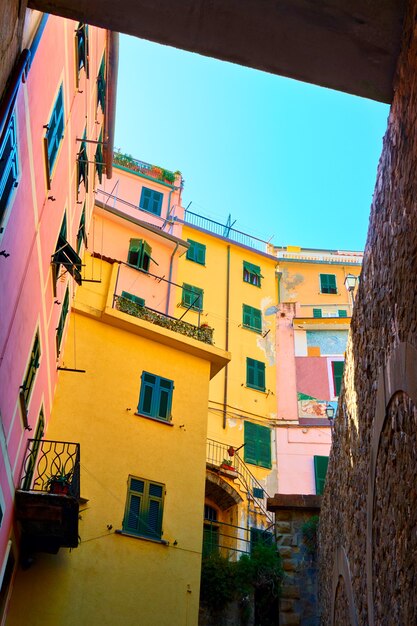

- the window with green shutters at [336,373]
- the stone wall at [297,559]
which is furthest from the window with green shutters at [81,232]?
the window with green shutters at [336,373]

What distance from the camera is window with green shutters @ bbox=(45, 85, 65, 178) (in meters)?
9.59

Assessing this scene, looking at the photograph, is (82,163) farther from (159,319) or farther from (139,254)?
(139,254)

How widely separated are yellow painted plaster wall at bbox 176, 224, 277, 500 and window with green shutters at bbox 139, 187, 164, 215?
3391 millimetres

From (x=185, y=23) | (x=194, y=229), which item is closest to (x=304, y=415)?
(x=194, y=229)

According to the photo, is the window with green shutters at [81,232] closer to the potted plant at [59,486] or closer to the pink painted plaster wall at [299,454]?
the potted plant at [59,486]

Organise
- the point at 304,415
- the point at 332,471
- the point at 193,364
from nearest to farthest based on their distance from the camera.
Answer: the point at 332,471 → the point at 193,364 → the point at 304,415

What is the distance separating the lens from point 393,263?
15.8 feet

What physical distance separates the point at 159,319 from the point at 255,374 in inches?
382

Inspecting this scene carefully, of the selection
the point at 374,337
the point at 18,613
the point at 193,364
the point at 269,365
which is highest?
the point at 269,365

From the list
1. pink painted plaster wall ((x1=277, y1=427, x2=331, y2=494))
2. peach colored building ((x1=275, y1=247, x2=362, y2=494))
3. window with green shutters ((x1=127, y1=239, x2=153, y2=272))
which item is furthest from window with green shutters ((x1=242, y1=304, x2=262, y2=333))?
window with green shutters ((x1=127, y1=239, x2=153, y2=272))

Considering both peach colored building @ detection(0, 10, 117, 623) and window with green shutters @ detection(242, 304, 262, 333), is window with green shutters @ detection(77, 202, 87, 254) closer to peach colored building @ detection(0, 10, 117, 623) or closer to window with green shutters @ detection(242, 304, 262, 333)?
peach colored building @ detection(0, 10, 117, 623)

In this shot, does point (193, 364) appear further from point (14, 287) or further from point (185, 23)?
point (185, 23)

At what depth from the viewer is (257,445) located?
23.9 meters

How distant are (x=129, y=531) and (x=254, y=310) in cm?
1593
